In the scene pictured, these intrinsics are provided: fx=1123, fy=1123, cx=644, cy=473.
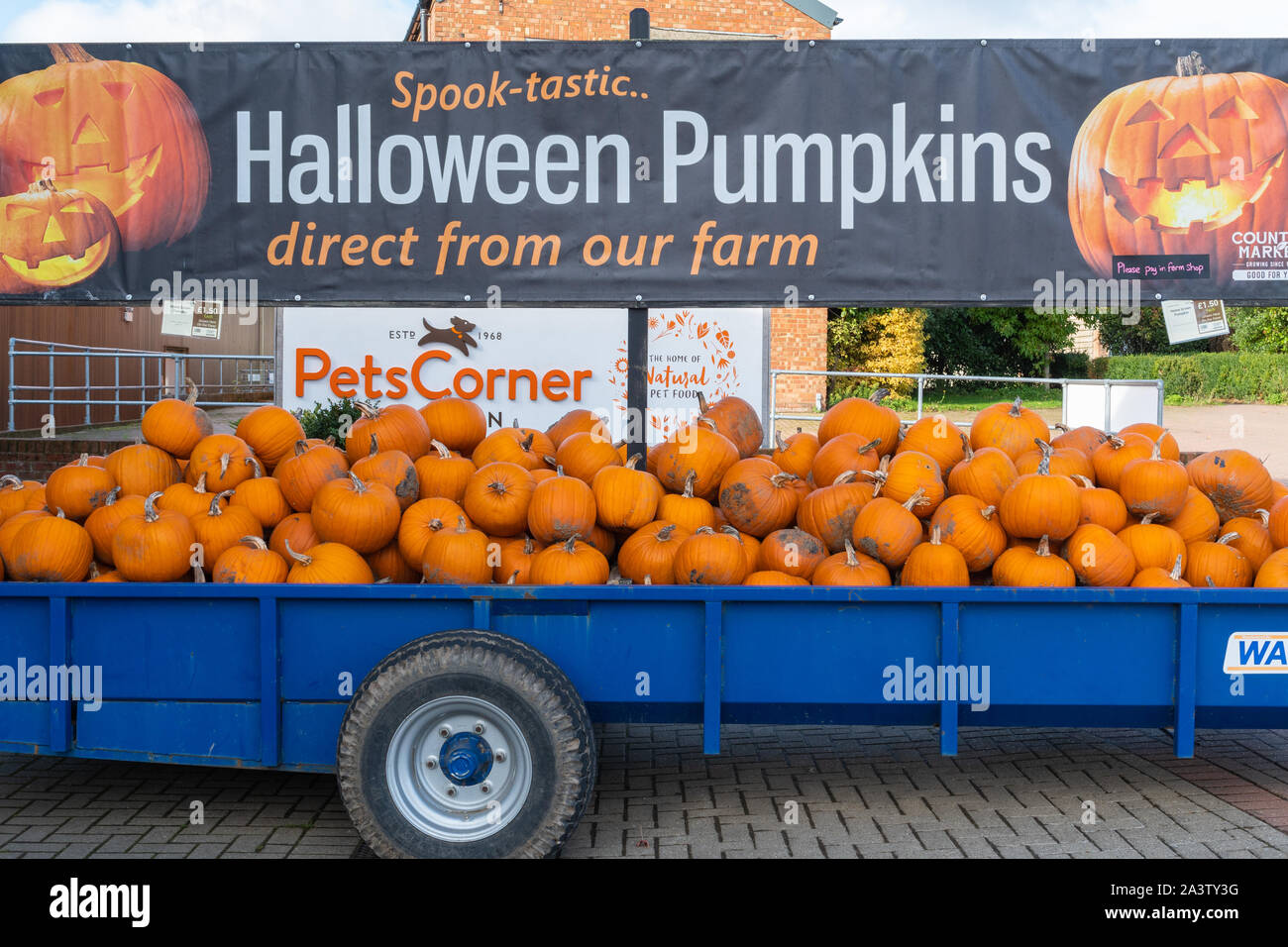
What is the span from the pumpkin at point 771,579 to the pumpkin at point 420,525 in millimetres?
1167

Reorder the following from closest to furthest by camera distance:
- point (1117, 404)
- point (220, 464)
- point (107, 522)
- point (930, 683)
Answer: point (930, 683)
point (107, 522)
point (220, 464)
point (1117, 404)

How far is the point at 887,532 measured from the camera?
4395 mm

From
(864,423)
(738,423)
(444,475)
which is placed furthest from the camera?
(738,423)

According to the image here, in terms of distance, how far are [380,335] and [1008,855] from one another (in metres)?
9.05

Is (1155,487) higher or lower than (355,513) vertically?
higher

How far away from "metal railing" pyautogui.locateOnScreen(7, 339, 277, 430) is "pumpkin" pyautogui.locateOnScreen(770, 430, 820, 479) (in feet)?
18.1

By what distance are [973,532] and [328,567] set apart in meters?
2.51

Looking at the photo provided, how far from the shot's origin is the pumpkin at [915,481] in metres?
4.60

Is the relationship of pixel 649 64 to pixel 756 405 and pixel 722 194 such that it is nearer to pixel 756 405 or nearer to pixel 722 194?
pixel 722 194

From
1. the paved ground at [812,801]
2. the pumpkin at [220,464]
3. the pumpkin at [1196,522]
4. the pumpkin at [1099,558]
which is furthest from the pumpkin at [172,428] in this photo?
the pumpkin at [1196,522]

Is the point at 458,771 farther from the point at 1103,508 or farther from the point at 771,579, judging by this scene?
the point at 1103,508

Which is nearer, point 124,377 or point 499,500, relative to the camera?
point 499,500

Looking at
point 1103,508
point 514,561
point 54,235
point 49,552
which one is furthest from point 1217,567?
point 54,235

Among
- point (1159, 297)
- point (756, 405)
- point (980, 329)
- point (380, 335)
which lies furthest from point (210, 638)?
point (980, 329)
